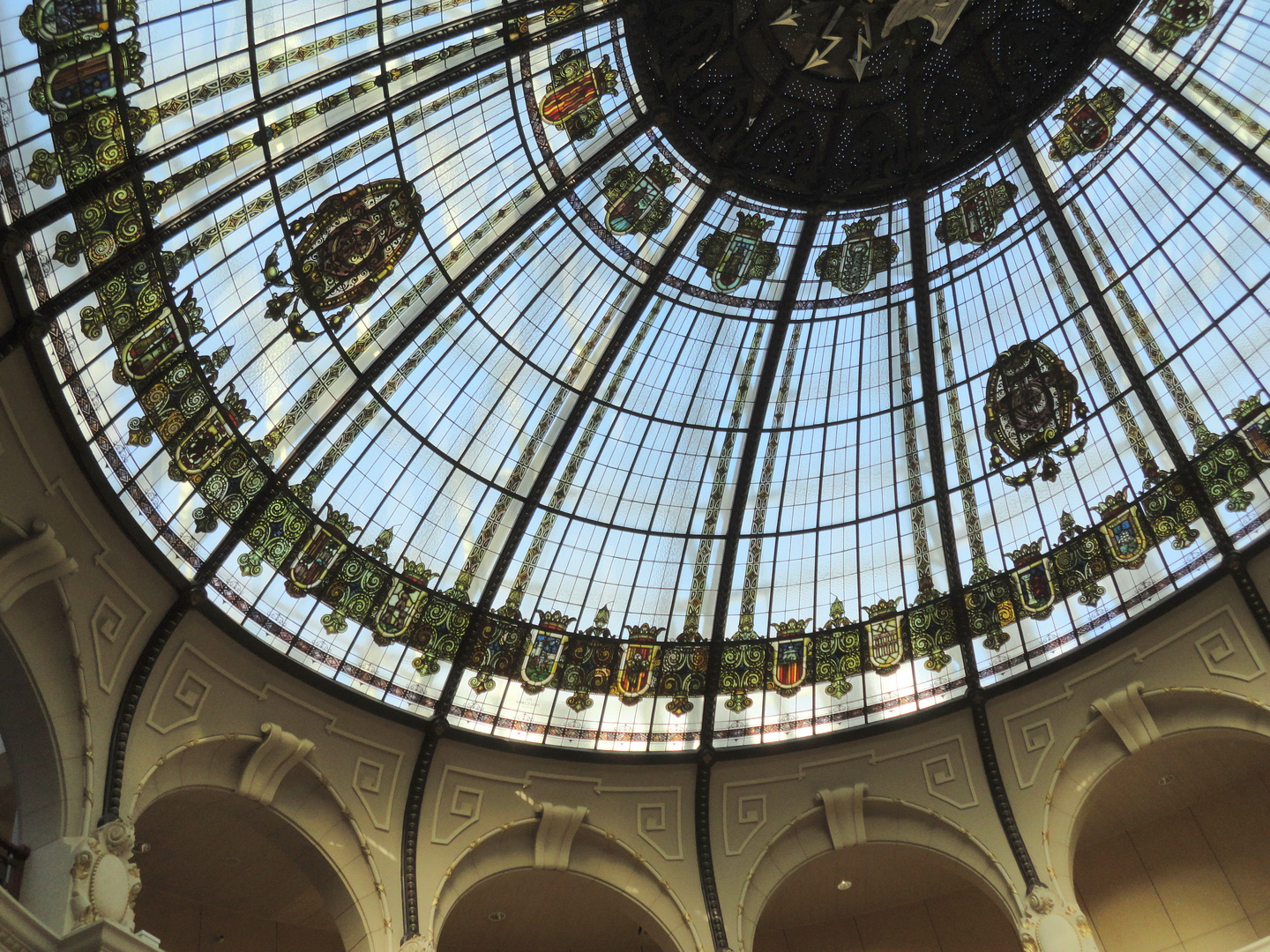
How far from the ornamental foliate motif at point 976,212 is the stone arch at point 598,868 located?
504 inches

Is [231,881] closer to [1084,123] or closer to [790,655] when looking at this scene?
[790,655]

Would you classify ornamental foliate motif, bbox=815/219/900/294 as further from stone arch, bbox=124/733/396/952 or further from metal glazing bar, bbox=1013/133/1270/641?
stone arch, bbox=124/733/396/952

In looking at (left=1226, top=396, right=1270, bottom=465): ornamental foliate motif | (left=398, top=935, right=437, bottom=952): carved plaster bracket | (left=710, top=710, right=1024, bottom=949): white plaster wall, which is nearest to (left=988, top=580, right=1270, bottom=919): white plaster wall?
(left=710, top=710, right=1024, bottom=949): white plaster wall

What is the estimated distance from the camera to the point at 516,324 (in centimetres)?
1866

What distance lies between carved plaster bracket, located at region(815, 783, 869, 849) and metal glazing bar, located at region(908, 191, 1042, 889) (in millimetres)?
2453

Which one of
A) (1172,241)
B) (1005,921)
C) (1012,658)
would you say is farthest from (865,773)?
(1172,241)

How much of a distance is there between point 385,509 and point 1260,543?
1525 cm

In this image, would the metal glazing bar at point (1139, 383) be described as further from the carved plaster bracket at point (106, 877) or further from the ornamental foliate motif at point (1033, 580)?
the carved plaster bracket at point (106, 877)

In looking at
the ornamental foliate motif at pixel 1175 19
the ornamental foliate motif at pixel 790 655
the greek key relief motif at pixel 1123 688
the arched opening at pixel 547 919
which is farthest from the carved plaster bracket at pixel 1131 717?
the ornamental foliate motif at pixel 1175 19

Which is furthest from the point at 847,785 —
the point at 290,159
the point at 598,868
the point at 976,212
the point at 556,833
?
the point at 290,159

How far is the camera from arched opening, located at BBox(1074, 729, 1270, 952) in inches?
787

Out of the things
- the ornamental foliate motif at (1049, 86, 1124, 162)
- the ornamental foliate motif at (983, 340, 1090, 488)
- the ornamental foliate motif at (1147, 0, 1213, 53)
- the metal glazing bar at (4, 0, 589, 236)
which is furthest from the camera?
the ornamental foliate motif at (983, 340, 1090, 488)

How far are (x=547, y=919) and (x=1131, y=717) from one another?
11763 millimetres

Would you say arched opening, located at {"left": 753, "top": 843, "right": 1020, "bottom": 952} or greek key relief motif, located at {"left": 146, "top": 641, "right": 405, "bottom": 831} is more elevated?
arched opening, located at {"left": 753, "top": 843, "right": 1020, "bottom": 952}
